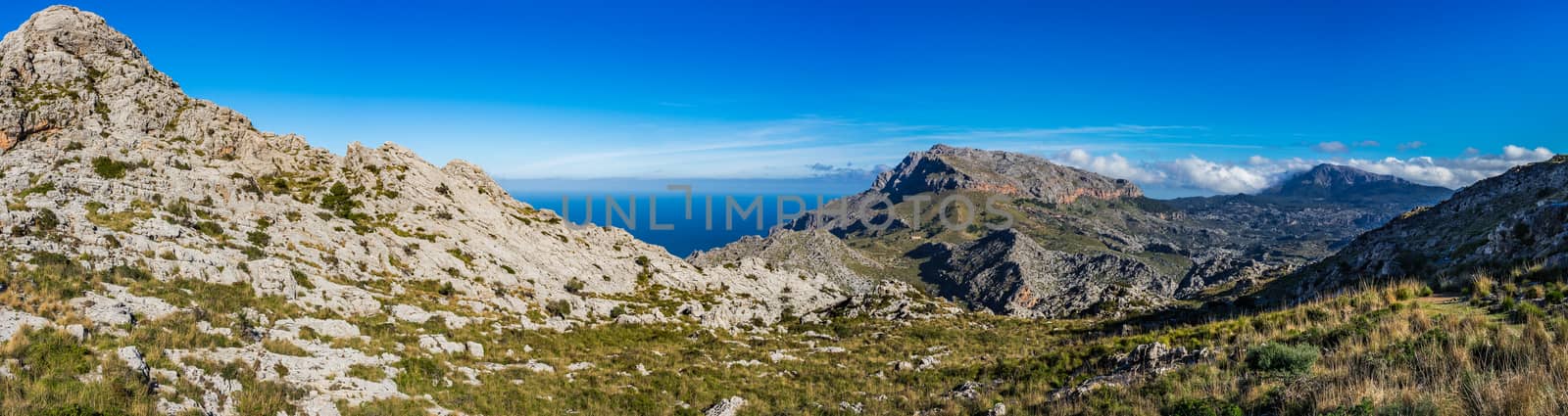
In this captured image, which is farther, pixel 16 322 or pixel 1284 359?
pixel 16 322

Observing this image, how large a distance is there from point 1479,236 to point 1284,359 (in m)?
51.2

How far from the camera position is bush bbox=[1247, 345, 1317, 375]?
12984mm

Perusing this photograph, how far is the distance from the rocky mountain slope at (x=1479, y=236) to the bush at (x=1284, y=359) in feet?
44.7

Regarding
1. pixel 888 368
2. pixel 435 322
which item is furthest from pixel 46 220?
pixel 888 368

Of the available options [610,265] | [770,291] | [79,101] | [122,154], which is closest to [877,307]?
[770,291]

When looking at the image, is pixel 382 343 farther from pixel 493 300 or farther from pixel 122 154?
pixel 122 154

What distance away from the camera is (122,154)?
3550 centimetres

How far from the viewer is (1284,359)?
13.6 metres

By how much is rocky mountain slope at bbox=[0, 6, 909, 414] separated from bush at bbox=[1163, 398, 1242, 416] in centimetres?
2391

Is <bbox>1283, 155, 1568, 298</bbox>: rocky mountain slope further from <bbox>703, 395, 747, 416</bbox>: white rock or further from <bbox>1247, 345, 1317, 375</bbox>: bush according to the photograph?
<bbox>703, 395, 747, 416</bbox>: white rock

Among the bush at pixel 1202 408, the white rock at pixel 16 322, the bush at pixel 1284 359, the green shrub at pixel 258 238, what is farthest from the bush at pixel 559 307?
the bush at pixel 1284 359

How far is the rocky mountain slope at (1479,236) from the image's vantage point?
2495 centimetres

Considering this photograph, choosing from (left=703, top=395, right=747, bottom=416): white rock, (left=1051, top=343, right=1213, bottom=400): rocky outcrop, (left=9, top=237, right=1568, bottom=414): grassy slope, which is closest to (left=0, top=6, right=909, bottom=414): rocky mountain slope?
(left=9, top=237, right=1568, bottom=414): grassy slope

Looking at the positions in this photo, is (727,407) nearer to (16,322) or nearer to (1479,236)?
(16,322)
